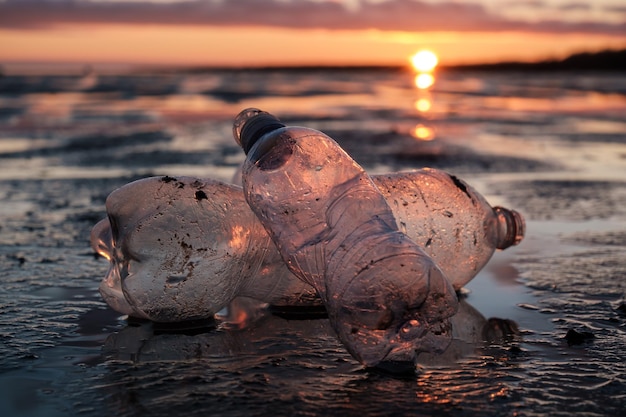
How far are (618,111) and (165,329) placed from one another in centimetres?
1677

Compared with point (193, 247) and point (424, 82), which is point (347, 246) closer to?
point (193, 247)

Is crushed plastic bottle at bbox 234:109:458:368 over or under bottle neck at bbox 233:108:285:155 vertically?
under

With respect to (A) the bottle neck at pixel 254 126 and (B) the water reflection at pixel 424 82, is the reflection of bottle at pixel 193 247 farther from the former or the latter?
(B) the water reflection at pixel 424 82

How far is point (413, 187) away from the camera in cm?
351

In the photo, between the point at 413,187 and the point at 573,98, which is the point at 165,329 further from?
the point at 573,98

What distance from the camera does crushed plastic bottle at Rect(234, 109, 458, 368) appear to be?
2.46m

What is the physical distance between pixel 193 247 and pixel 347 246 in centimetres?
70

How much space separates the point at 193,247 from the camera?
300 centimetres

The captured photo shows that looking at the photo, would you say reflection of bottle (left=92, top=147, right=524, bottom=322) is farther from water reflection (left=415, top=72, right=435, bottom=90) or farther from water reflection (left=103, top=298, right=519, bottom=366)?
water reflection (left=415, top=72, right=435, bottom=90)

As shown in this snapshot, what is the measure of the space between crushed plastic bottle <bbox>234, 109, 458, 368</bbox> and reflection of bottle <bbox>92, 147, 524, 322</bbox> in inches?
9.3

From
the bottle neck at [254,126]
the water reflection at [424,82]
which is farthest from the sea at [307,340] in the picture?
the water reflection at [424,82]

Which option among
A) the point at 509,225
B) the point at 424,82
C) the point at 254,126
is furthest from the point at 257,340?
Result: the point at 424,82

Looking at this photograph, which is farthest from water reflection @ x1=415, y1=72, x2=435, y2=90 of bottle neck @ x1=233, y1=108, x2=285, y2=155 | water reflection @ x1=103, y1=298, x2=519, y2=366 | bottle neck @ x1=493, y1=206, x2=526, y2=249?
water reflection @ x1=103, y1=298, x2=519, y2=366

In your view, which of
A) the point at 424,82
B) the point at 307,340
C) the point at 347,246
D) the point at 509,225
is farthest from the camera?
the point at 424,82
